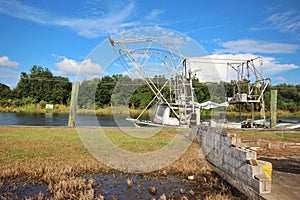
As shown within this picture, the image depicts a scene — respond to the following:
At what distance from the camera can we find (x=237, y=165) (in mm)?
6652

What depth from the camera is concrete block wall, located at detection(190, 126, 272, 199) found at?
568cm

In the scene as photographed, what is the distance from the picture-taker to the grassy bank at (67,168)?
616cm

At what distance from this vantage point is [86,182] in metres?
6.68

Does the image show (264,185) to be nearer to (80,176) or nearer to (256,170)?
(256,170)

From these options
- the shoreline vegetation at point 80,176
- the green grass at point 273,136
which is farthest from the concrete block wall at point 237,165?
the green grass at point 273,136

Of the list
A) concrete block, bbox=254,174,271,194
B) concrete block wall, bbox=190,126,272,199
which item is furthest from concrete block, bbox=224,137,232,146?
concrete block, bbox=254,174,271,194

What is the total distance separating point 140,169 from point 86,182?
75.1 inches

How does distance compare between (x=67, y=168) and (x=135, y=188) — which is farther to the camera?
(x=67, y=168)

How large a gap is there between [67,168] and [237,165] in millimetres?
4826

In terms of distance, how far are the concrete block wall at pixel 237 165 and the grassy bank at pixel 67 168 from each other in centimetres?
34

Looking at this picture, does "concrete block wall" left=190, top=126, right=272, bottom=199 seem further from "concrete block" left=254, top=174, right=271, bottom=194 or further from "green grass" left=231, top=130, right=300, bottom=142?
"green grass" left=231, top=130, right=300, bottom=142

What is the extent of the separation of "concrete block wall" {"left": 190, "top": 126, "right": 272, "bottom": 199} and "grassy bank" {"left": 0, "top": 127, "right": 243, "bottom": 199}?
336mm

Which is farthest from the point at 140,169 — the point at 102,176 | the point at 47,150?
the point at 47,150

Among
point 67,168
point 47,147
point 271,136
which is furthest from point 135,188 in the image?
point 271,136
